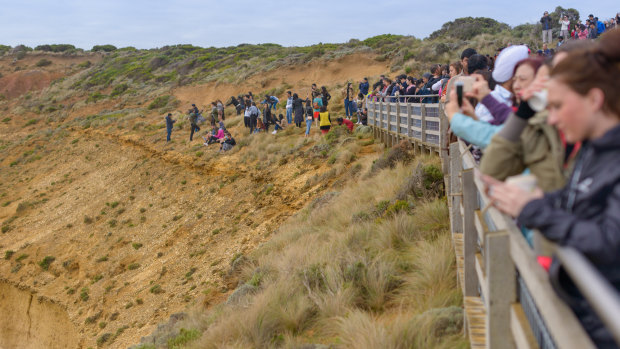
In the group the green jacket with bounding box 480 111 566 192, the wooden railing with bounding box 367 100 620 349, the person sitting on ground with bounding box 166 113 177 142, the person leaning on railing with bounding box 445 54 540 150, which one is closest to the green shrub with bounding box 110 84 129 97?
the person sitting on ground with bounding box 166 113 177 142

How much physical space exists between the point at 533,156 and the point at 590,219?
64 cm

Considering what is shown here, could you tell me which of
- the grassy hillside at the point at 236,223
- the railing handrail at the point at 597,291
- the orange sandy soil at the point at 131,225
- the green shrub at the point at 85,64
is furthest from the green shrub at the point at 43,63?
the railing handrail at the point at 597,291

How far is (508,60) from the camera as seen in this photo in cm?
367

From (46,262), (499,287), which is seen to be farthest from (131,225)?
(499,287)

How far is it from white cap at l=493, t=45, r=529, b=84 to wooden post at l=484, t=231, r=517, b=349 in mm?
1776

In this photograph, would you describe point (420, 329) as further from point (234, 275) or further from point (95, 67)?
point (95, 67)

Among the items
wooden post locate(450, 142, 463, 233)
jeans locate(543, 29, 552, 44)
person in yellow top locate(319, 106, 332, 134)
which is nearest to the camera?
wooden post locate(450, 142, 463, 233)

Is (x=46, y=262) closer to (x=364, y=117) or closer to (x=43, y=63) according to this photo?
(x=364, y=117)

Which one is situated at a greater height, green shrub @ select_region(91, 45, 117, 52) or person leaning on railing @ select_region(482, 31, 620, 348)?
green shrub @ select_region(91, 45, 117, 52)

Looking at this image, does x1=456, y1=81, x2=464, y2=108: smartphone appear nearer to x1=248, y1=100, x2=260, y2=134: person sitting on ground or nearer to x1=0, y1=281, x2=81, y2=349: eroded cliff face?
x1=0, y1=281, x2=81, y2=349: eroded cliff face

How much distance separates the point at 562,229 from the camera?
174cm

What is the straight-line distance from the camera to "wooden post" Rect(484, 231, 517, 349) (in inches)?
93.1

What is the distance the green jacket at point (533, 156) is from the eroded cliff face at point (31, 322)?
1517cm

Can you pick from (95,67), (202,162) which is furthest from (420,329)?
(95,67)
